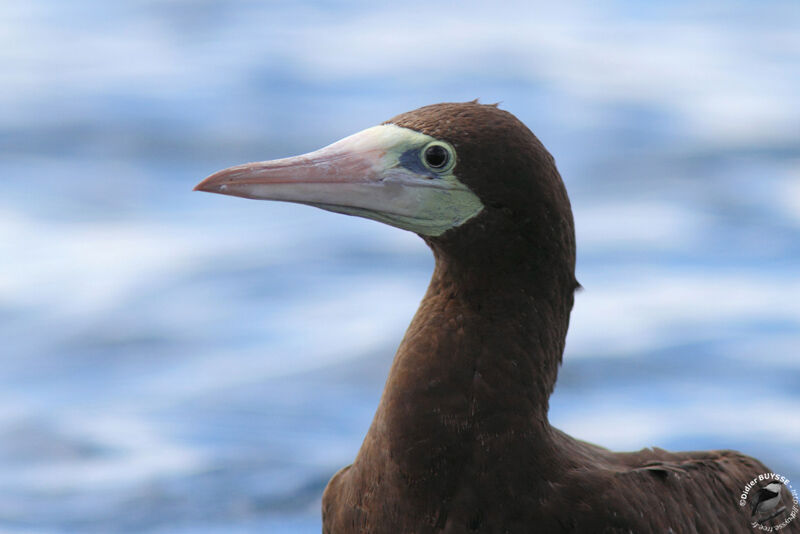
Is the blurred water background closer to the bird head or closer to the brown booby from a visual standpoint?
the brown booby

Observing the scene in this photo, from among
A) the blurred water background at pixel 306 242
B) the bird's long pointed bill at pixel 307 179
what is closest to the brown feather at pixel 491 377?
the bird's long pointed bill at pixel 307 179

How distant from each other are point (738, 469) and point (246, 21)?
235 inches

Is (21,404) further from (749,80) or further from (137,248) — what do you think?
(749,80)

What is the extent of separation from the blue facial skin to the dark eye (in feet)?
0.06

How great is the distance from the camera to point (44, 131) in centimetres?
821

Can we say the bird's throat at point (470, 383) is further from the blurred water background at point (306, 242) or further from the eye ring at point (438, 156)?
the blurred water background at point (306, 242)

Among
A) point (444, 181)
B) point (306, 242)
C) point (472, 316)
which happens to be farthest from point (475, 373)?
point (306, 242)

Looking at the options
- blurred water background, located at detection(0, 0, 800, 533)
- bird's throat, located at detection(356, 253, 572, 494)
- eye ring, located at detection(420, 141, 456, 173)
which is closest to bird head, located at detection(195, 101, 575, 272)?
eye ring, located at detection(420, 141, 456, 173)

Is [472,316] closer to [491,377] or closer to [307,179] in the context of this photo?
[491,377]

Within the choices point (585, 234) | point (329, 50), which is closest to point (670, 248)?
point (585, 234)

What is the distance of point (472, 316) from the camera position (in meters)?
3.50

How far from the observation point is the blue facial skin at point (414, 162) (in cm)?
349

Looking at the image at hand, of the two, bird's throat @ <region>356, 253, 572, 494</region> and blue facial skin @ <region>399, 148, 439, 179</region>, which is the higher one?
blue facial skin @ <region>399, 148, 439, 179</region>

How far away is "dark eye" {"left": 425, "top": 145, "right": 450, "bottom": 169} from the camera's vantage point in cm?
347
